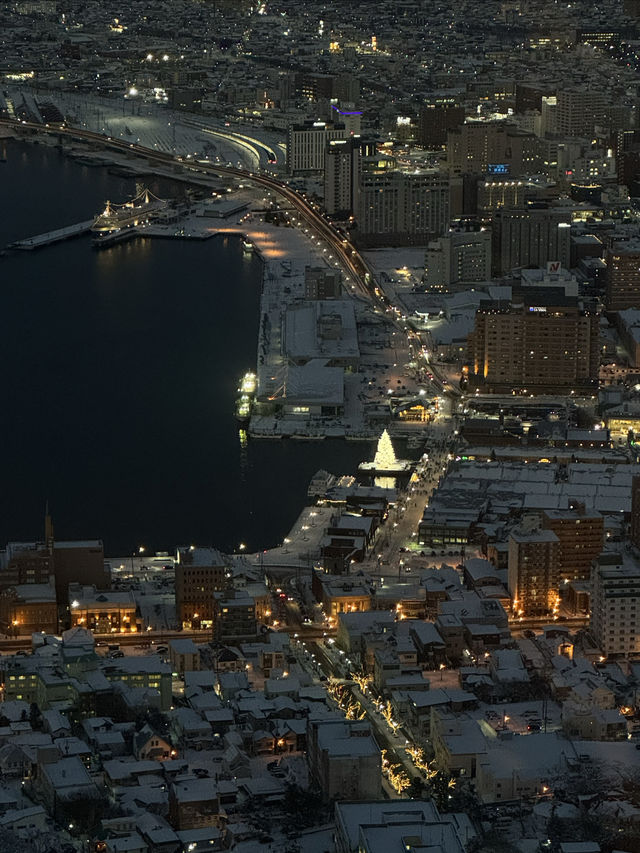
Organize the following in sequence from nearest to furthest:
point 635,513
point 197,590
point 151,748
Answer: point 151,748
point 197,590
point 635,513

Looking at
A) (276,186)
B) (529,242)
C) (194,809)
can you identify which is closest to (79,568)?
(194,809)

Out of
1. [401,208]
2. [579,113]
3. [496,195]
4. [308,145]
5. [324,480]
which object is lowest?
[324,480]

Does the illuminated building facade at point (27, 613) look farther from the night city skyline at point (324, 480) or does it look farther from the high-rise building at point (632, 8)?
the high-rise building at point (632, 8)

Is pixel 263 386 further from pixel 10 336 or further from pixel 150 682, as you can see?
pixel 150 682

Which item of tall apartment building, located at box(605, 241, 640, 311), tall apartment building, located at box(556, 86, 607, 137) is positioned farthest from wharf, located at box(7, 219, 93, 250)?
tall apartment building, located at box(556, 86, 607, 137)

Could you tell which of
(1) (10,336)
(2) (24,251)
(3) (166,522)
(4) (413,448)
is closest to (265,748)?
(3) (166,522)

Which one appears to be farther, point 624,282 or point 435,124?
point 435,124

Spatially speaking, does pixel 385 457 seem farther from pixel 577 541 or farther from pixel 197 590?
pixel 197 590
